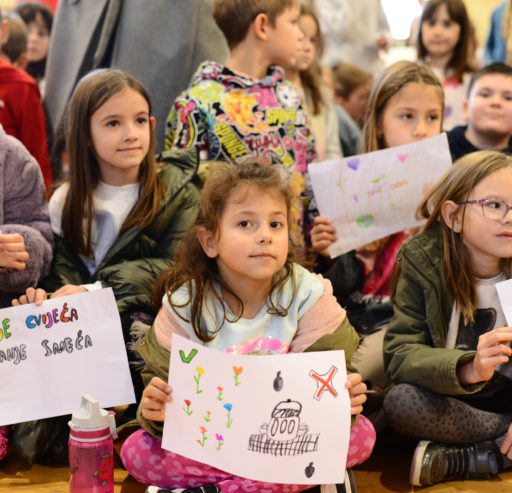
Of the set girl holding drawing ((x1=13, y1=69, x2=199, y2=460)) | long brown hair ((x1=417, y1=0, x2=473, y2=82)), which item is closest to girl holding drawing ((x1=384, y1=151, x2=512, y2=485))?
girl holding drawing ((x1=13, y1=69, x2=199, y2=460))

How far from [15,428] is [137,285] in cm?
48

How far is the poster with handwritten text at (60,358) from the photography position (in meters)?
1.93

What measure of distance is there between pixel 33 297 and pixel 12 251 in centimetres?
15

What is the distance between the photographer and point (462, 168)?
6.65ft

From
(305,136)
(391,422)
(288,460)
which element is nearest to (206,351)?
(288,460)

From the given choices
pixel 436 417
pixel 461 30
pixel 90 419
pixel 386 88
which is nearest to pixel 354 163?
pixel 386 88

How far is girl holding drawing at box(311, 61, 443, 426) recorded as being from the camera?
2.38 m

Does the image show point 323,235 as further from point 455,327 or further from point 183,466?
point 183,466

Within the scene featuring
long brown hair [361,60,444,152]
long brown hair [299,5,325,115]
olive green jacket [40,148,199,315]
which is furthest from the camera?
long brown hair [299,5,325,115]

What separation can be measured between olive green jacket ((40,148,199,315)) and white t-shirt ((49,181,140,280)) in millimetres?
27

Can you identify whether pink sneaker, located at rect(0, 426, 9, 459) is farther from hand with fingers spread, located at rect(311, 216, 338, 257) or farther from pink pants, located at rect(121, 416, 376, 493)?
hand with fingers spread, located at rect(311, 216, 338, 257)

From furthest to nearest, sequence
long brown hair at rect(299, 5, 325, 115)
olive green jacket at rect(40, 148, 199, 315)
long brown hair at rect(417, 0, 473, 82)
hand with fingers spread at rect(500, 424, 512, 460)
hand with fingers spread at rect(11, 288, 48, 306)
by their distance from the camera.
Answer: long brown hair at rect(417, 0, 473, 82), long brown hair at rect(299, 5, 325, 115), olive green jacket at rect(40, 148, 199, 315), hand with fingers spread at rect(11, 288, 48, 306), hand with fingers spread at rect(500, 424, 512, 460)

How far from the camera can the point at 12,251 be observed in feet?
6.63

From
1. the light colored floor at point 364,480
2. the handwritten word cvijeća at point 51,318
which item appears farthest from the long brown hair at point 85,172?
the light colored floor at point 364,480
